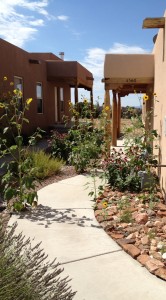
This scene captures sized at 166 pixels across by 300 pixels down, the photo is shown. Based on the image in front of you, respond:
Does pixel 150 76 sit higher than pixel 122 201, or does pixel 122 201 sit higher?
pixel 150 76

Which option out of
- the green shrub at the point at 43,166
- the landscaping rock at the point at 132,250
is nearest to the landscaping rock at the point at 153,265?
the landscaping rock at the point at 132,250

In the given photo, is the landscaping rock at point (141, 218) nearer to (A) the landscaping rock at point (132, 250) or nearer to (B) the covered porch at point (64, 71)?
(A) the landscaping rock at point (132, 250)

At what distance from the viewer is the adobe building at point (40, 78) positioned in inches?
482

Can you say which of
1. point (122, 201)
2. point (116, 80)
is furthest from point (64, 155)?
point (122, 201)

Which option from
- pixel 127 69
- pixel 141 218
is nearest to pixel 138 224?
pixel 141 218

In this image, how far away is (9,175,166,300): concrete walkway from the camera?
277 centimetres

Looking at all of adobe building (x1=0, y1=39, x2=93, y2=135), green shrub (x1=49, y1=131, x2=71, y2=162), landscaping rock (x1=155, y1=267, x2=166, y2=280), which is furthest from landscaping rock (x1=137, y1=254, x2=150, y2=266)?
adobe building (x1=0, y1=39, x2=93, y2=135)

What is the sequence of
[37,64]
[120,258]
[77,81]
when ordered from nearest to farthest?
1. [120,258]
2. [37,64]
3. [77,81]

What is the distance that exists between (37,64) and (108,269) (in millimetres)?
12966

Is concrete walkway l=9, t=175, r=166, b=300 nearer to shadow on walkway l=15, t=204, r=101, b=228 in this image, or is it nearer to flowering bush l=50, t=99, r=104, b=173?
shadow on walkway l=15, t=204, r=101, b=228

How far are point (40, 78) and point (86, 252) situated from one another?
12.8 m

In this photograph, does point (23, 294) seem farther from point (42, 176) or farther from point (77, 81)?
point (77, 81)

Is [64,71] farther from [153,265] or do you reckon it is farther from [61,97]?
[153,265]

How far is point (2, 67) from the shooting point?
37.8 feet
